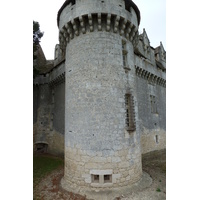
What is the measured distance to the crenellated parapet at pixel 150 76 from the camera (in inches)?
500

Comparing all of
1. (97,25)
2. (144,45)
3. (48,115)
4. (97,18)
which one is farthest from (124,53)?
(48,115)

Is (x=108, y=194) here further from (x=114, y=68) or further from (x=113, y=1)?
(x=113, y=1)

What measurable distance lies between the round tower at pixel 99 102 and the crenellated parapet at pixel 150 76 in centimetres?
524

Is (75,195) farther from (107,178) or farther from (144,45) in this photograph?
(144,45)

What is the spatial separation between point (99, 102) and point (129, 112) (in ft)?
5.36

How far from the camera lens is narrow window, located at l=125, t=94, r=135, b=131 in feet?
23.4

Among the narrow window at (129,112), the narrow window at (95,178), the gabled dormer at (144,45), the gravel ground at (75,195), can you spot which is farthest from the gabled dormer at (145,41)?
the narrow window at (95,178)

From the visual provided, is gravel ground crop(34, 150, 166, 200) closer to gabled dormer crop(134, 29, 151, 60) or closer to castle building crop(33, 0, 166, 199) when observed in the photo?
castle building crop(33, 0, 166, 199)

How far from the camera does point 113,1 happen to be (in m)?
7.05

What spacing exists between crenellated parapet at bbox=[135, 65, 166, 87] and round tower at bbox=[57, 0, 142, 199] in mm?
5244

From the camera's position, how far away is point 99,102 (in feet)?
22.1

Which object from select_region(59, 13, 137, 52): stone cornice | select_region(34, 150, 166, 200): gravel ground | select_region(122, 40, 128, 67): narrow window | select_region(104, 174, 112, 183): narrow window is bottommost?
select_region(34, 150, 166, 200): gravel ground

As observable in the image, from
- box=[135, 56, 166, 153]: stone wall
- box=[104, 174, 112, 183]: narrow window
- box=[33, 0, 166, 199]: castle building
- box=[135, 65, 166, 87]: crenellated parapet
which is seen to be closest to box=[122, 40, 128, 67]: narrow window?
box=[33, 0, 166, 199]: castle building

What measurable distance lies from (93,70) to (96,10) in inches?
107
